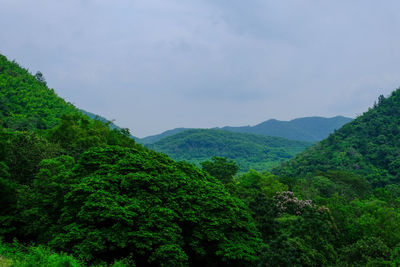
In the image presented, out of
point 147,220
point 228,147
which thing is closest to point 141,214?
point 147,220

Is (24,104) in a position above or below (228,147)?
above

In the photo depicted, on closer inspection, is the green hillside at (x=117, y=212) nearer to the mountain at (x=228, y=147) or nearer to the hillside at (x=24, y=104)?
the hillside at (x=24, y=104)

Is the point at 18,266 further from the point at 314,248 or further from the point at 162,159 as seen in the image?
the point at 314,248

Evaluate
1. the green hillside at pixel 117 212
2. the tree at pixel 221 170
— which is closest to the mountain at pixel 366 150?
the tree at pixel 221 170

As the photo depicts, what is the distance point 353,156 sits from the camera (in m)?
68.2

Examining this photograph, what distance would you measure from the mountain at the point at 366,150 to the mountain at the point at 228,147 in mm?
43404

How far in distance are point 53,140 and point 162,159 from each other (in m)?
12.7

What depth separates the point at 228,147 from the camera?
489 feet

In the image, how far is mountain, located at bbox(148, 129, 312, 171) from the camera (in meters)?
135

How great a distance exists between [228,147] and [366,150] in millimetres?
82457

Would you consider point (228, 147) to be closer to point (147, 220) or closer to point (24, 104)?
point (24, 104)

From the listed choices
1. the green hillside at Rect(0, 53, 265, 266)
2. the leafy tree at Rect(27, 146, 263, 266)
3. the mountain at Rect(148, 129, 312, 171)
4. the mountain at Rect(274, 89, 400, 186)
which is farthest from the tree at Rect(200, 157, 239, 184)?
the mountain at Rect(148, 129, 312, 171)

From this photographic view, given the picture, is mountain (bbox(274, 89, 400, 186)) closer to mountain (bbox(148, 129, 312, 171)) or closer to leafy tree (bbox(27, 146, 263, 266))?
mountain (bbox(148, 129, 312, 171))

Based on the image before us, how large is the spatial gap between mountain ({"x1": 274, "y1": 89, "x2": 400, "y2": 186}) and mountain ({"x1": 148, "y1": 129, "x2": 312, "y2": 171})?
43.4 meters
